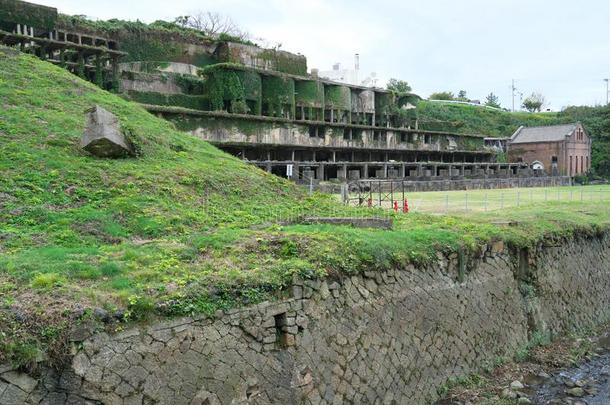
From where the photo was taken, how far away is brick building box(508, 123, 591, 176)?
79062mm

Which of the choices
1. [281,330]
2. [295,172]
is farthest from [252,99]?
[281,330]

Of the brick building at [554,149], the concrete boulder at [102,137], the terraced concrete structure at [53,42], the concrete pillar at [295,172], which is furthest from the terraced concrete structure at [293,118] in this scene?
the concrete boulder at [102,137]

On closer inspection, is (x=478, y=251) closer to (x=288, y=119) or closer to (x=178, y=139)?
(x=178, y=139)

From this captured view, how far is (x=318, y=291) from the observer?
Answer: 37.1 feet

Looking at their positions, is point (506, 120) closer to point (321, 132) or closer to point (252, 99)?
point (321, 132)

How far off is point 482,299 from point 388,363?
4839 millimetres

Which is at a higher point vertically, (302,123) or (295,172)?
(302,123)

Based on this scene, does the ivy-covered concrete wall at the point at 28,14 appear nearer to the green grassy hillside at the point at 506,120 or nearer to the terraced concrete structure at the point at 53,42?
the terraced concrete structure at the point at 53,42

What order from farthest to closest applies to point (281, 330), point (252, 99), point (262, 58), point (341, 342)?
point (262, 58)
point (252, 99)
point (341, 342)
point (281, 330)

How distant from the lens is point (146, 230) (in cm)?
1373

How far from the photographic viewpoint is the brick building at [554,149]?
79.1 metres

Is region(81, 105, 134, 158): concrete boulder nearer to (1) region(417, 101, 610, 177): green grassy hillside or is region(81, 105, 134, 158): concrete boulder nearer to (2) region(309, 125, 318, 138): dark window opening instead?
(2) region(309, 125, 318, 138): dark window opening

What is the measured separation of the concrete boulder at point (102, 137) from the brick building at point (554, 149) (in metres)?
70.0

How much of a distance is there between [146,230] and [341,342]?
5366 millimetres
